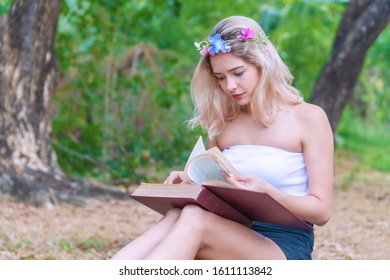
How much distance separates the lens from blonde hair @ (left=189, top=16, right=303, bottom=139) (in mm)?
3389

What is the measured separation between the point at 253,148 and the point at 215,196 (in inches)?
17.3

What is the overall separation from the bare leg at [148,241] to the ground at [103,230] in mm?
1734

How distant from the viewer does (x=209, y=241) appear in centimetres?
312

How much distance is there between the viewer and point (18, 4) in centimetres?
645

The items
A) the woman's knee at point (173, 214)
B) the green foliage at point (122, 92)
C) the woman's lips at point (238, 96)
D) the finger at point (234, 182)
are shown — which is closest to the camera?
the finger at point (234, 182)

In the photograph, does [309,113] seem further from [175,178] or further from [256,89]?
[175,178]

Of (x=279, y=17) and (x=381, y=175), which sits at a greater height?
(x=279, y=17)

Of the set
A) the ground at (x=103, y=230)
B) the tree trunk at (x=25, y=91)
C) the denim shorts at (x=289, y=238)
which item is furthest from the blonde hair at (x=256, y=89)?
the tree trunk at (x=25, y=91)

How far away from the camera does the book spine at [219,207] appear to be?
3047mm

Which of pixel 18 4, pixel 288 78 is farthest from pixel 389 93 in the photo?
pixel 288 78

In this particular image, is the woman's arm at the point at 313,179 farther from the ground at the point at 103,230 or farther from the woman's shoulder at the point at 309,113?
the ground at the point at 103,230

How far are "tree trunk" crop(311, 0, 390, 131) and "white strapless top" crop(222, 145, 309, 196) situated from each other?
452 cm

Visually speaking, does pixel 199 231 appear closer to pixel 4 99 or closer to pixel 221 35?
pixel 221 35
